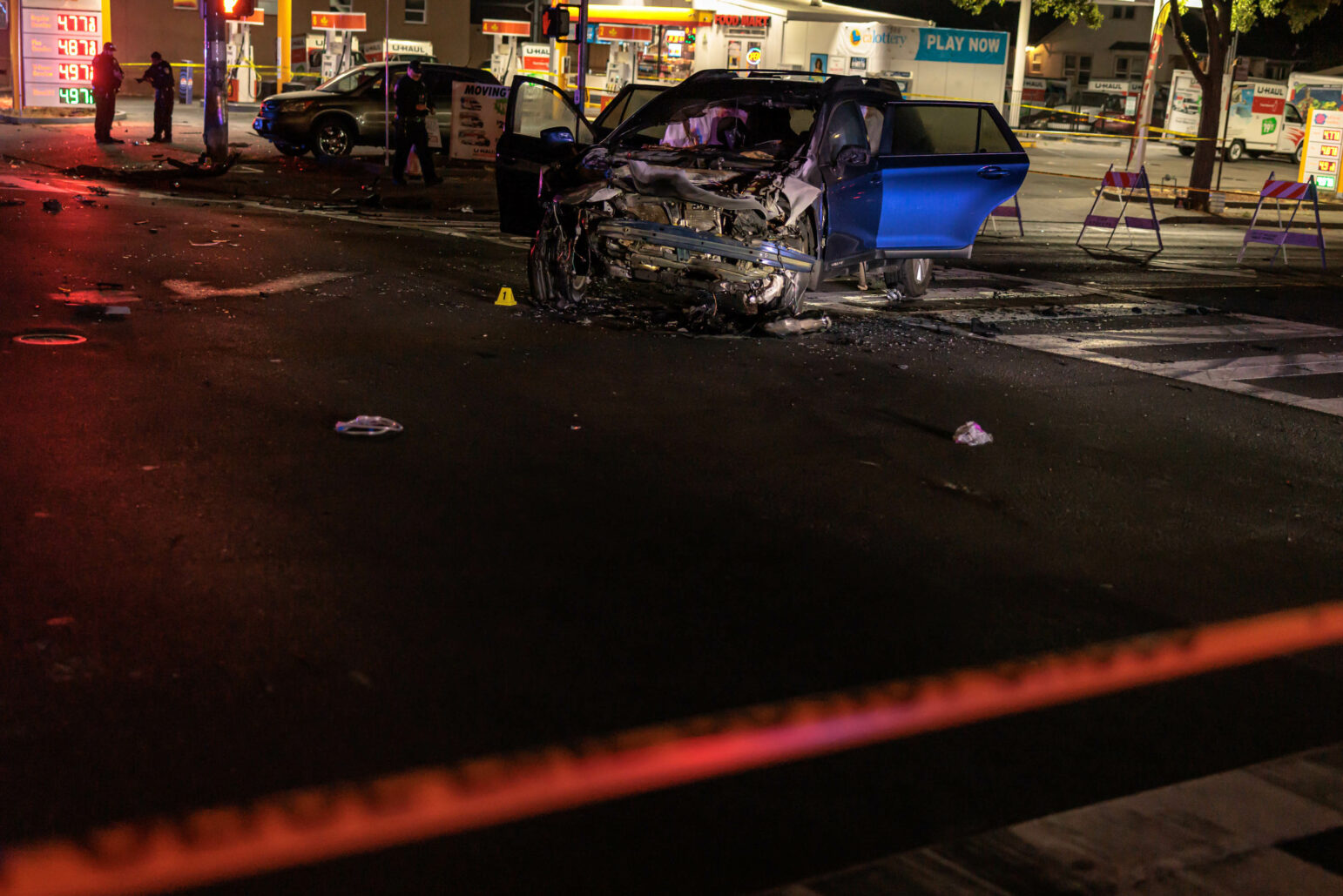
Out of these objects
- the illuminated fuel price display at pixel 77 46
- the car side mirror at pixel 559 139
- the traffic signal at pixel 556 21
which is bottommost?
the car side mirror at pixel 559 139

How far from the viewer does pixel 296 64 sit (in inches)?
1800

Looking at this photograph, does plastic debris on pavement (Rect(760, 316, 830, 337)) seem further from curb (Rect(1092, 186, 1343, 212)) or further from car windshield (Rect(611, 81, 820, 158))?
curb (Rect(1092, 186, 1343, 212))

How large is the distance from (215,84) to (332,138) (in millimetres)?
2953

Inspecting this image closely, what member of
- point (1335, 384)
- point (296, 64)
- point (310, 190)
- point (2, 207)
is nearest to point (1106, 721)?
point (1335, 384)

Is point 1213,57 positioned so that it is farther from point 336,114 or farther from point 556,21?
point 336,114

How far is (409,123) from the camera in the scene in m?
19.2

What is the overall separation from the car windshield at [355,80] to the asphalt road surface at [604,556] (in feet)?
43.6

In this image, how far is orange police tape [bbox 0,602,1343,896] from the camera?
9.97 ft

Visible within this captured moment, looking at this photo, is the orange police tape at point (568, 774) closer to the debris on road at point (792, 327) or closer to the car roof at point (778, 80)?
the debris on road at point (792, 327)

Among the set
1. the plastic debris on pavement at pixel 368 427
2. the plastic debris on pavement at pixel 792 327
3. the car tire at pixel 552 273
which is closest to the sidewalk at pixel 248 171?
the car tire at pixel 552 273

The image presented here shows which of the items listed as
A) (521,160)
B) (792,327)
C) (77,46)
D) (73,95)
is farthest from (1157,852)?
(73,95)

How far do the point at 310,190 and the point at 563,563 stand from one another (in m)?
14.7

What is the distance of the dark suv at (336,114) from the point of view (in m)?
22.4

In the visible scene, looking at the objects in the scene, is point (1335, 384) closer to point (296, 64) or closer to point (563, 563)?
point (563, 563)
